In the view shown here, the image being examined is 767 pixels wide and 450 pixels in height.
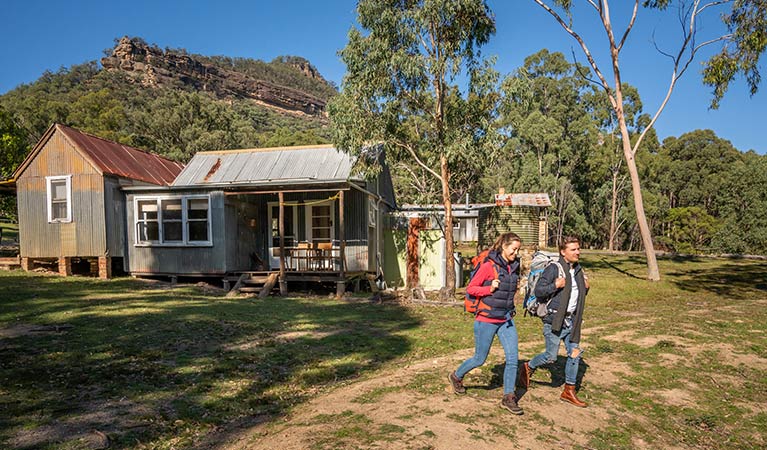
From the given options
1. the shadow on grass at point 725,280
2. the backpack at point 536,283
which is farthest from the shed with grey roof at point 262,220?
the shadow on grass at point 725,280

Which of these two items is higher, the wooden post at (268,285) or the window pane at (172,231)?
the window pane at (172,231)

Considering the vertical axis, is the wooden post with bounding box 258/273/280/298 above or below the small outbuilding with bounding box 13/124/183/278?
below

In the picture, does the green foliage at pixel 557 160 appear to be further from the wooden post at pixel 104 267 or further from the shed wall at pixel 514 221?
the wooden post at pixel 104 267

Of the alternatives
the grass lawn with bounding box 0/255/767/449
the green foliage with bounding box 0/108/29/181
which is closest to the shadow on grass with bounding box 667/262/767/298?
the grass lawn with bounding box 0/255/767/449

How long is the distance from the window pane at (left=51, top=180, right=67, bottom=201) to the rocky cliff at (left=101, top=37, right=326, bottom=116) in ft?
211

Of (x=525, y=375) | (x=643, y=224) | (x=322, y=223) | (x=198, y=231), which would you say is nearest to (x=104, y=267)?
(x=198, y=231)

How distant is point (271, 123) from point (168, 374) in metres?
69.6

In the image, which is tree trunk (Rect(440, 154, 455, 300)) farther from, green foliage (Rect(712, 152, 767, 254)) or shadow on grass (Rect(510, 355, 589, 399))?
green foliage (Rect(712, 152, 767, 254))

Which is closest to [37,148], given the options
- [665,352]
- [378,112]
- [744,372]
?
[378,112]

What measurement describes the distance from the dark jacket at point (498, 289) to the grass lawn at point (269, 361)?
124cm

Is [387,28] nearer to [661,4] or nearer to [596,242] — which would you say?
[661,4]

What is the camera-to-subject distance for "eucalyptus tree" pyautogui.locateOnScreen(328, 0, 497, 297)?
1343 centimetres

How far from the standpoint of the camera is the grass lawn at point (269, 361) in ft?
14.9

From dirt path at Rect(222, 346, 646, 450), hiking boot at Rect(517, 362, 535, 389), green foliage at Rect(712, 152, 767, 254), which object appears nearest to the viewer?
dirt path at Rect(222, 346, 646, 450)
